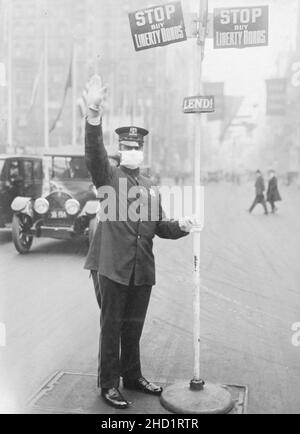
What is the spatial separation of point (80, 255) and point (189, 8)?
529cm

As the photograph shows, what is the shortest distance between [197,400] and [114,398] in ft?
1.68

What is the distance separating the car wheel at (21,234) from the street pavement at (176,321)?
182 mm

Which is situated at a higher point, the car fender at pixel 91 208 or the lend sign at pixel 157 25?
the lend sign at pixel 157 25

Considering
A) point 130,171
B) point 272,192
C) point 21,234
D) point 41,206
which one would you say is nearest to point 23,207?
point 41,206

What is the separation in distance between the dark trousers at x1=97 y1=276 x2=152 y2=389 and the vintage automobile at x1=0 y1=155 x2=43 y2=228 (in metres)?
6.48

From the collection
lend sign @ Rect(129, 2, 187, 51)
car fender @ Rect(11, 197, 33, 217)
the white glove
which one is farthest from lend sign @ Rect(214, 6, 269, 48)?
car fender @ Rect(11, 197, 33, 217)

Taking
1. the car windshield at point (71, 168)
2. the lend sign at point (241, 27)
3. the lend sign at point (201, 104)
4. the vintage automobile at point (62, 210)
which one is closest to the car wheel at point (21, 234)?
the vintage automobile at point (62, 210)

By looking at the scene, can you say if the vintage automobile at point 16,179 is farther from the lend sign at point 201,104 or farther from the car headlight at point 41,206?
the lend sign at point 201,104

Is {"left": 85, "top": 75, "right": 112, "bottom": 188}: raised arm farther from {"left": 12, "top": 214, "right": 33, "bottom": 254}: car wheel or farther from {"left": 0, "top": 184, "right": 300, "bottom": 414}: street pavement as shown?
{"left": 12, "top": 214, "right": 33, "bottom": 254}: car wheel

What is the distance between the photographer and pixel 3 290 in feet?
19.8

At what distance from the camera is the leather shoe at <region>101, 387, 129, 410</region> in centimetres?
312

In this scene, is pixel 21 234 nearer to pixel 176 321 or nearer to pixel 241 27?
pixel 176 321

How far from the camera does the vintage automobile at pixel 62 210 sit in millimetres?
8453

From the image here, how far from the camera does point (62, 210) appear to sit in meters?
8.68
